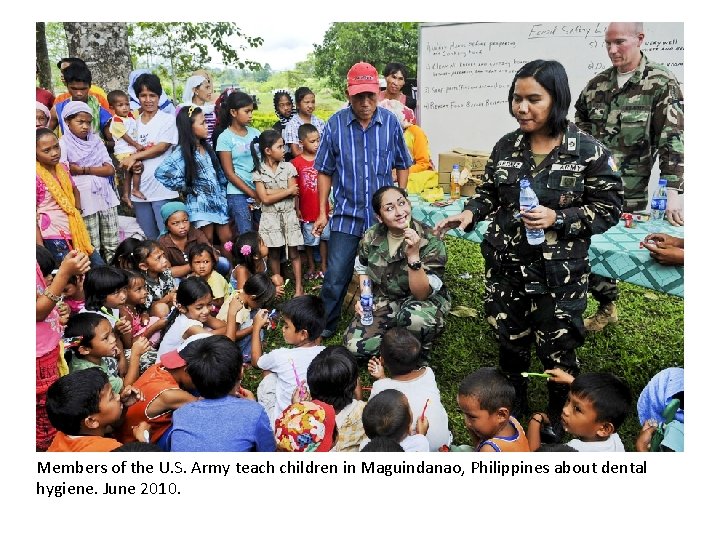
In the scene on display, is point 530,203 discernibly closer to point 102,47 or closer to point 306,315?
point 306,315

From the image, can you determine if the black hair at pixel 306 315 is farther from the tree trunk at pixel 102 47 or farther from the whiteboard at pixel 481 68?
the tree trunk at pixel 102 47

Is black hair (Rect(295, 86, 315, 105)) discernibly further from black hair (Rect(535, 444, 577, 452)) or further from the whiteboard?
black hair (Rect(535, 444, 577, 452))

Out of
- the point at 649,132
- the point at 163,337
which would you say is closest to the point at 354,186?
the point at 163,337

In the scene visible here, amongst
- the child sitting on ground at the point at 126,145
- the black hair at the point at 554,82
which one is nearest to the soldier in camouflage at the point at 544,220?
the black hair at the point at 554,82

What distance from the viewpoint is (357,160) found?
449 cm

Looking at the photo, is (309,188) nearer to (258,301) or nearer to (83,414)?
(258,301)

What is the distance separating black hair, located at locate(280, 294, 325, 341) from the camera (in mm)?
3695

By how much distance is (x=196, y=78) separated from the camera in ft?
18.1

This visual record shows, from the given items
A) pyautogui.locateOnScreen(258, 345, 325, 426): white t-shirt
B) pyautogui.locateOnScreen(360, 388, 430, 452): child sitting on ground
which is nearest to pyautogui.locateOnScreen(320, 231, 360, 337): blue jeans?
pyautogui.locateOnScreen(258, 345, 325, 426): white t-shirt

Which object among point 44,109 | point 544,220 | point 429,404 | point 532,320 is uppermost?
point 44,109

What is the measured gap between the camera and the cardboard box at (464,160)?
559 cm

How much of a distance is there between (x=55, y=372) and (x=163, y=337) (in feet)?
3.27

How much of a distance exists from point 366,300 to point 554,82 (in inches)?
74.8

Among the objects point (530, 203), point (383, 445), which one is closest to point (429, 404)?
point (383, 445)
